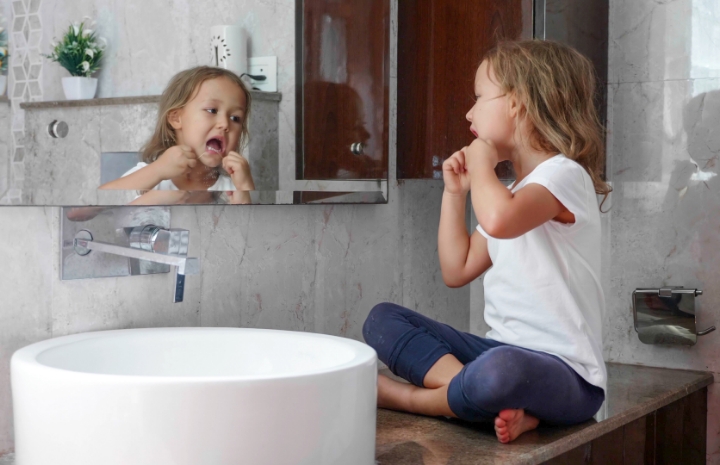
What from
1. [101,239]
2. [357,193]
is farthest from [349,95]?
[101,239]

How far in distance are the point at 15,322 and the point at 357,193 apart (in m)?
0.74

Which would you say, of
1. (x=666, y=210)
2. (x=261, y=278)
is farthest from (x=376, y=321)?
(x=666, y=210)

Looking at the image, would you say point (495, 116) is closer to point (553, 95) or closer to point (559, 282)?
point (553, 95)

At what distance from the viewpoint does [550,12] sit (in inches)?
64.1

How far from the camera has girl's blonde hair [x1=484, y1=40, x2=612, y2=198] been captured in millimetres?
1412

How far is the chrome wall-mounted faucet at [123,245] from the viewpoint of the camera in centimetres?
114

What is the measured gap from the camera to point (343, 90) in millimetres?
1608

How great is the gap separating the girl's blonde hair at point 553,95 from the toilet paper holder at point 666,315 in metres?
0.48

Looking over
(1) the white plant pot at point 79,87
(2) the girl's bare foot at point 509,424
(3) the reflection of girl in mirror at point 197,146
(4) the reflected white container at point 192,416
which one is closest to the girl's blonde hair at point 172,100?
(3) the reflection of girl in mirror at point 197,146

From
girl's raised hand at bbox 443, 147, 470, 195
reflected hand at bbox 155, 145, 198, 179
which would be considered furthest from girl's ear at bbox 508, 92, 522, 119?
reflected hand at bbox 155, 145, 198, 179

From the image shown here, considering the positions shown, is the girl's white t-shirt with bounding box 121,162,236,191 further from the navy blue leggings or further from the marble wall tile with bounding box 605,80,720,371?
the marble wall tile with bounding box 605,80,720,371

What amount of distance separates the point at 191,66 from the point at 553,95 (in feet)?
2.02

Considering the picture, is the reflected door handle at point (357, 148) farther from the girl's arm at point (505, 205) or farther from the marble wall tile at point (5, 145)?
the marble wall tile at point (5, 145)

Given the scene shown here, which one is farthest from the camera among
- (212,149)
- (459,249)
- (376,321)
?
(459,249)
